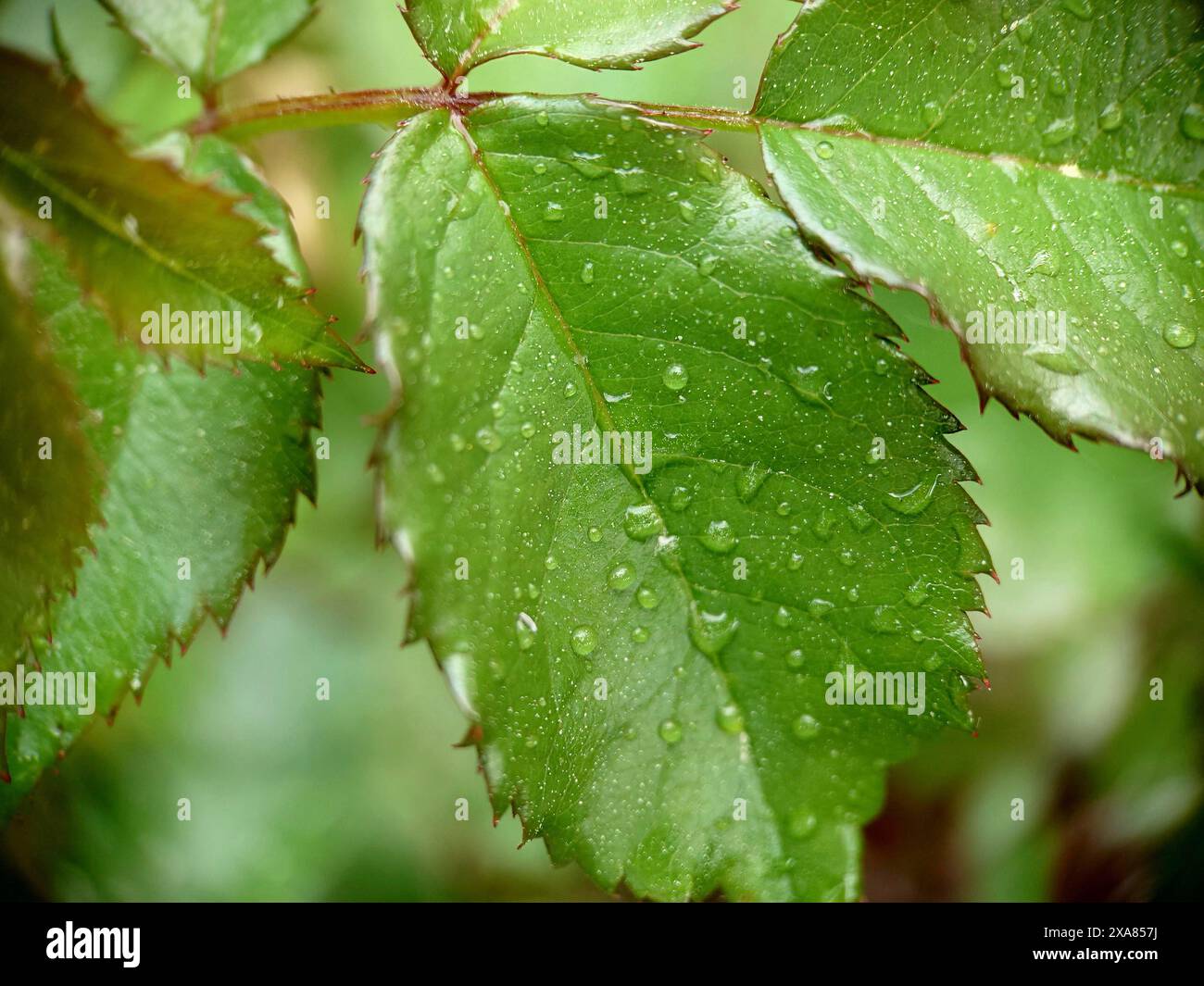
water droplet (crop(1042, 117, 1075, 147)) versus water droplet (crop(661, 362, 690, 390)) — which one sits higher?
water droplet (crop(1042, 117, 1075, 147))

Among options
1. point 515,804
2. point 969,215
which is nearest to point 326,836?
point 515,804

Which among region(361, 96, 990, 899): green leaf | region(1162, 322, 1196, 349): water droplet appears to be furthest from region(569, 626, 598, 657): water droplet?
region(1162, 322, 1196, 349): water droplet

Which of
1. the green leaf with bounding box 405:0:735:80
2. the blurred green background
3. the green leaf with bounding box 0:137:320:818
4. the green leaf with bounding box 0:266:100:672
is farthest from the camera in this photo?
the blurred green background

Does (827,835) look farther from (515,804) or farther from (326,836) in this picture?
(326,836)

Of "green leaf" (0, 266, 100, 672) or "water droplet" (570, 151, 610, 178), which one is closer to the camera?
"green leaf" (0, 266, 100, 672)

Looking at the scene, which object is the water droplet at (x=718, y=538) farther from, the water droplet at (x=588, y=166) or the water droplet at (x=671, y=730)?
the water droplet at (x=588, y=166)

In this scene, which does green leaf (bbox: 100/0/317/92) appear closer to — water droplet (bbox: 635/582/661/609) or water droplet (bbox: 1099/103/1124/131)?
water droplet (bbox: 635/582/661/609)

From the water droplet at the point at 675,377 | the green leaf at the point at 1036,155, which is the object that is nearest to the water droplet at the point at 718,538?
the water droplet at the point at 675,377
